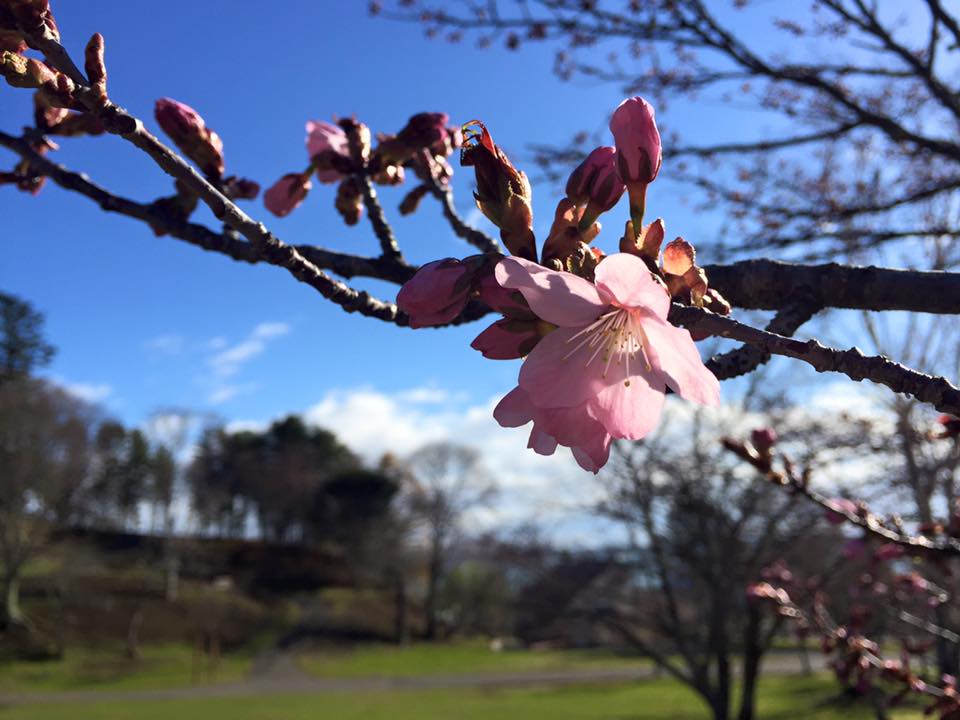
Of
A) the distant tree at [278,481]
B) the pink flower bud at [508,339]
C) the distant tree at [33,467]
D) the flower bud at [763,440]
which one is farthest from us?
the distant tree at [278,481]

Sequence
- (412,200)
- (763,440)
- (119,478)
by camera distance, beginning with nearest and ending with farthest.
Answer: (412,200) → (763,440) → (119,478)

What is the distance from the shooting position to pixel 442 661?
24969 millimetres

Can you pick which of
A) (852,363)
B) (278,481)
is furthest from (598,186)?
(278,481)

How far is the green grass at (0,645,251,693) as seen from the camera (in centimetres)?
1966

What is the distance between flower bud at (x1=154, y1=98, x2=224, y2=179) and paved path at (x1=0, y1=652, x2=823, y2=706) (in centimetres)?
1955

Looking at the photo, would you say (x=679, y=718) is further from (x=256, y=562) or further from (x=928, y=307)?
(x=256, y=562)

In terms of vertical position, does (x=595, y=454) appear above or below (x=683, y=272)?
below

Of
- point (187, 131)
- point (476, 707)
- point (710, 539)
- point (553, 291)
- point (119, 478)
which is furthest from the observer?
point (119, 478)

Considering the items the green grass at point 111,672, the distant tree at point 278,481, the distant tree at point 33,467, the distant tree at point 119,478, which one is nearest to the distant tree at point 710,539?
the green grass at point 111,672

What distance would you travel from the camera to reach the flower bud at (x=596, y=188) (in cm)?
80

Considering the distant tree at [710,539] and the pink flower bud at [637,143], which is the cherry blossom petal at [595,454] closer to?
the pink flower bud at [637,143]

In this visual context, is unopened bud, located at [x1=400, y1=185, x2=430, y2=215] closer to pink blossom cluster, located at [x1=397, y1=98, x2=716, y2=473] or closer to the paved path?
pink blossom cluster, located at [x1=397, y1=98, x2=716, y2=473]

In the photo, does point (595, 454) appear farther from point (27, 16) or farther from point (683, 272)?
point (27, 16)

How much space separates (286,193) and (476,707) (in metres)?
16.8
